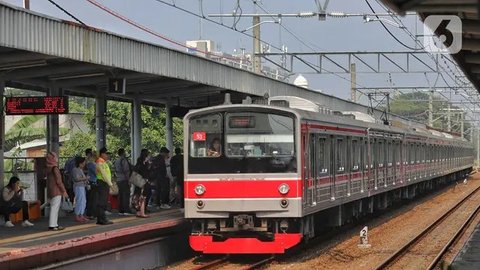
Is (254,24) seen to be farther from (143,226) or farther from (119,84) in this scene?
(143,226)

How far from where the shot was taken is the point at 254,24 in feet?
81.1

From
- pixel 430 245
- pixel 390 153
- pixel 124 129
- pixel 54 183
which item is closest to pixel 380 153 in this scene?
pixel 390 153

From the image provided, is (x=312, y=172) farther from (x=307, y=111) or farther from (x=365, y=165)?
(x=365, y=165)

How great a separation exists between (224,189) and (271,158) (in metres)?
0.91

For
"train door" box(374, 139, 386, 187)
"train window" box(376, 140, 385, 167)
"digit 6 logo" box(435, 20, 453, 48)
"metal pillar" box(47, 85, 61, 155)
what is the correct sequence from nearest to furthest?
"digit 6 logo" box(435, 20, 453, 48)
"metal pillar" box(47, 85, 61, 155)
"train door" box(374, 139, 386, 187)
"train window" box(376, 140, 385, 167)

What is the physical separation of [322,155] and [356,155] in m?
2.91

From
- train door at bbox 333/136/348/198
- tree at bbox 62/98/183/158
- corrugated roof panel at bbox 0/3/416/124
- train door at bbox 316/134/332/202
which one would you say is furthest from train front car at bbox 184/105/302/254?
tree at bbox 62/98/183/158

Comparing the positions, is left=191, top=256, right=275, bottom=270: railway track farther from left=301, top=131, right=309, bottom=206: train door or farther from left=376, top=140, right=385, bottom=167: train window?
left=376, top=140, right=385, bottom=167: train window

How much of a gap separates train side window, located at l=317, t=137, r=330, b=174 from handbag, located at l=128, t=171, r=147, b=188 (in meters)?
3.48

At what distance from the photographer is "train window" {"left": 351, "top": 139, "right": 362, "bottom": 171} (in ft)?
53.6

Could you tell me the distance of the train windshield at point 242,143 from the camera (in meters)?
12.5

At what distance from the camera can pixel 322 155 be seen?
45.7ft

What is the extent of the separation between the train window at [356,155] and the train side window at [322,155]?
2148mm

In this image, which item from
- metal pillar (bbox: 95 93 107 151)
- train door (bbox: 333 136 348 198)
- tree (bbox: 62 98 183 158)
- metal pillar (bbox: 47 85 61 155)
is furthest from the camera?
tree (bbox: 62 98 183 158)
